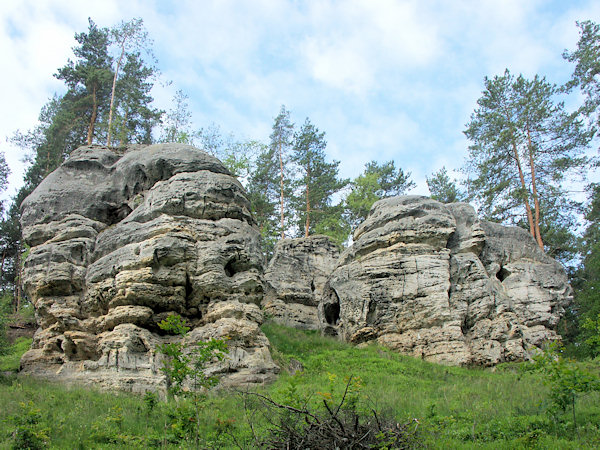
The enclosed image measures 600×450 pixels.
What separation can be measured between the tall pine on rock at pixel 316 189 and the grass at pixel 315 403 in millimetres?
19493

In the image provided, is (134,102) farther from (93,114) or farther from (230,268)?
(230,268)

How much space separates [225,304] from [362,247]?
31.2 ft

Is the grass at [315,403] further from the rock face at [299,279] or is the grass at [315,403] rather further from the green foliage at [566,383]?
the rock face at [299,279]

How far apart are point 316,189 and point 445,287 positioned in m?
17.3

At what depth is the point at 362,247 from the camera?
23.4 meters

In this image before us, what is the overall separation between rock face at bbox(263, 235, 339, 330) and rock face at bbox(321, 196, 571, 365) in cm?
286

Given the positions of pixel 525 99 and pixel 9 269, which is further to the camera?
pixel 9 269

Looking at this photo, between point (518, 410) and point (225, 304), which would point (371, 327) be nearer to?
point (225, 304)

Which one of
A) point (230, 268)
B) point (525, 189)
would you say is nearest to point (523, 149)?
point (525, 189)

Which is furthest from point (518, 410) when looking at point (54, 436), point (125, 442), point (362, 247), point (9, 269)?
point (9, 269)

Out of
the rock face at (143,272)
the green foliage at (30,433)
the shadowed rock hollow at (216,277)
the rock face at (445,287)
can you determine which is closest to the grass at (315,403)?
the green foliage at (30,433)

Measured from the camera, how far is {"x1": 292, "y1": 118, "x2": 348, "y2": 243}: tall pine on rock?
35562 millimetres

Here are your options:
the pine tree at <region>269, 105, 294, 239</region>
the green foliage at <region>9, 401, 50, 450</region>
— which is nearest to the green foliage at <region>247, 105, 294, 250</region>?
the pine tree at <region>269, 105, 294, 239</region>

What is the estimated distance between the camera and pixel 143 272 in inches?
610
